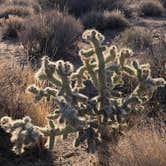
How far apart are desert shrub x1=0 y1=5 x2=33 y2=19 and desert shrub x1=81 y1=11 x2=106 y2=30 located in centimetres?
205

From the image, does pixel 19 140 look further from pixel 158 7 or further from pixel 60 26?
pixel 158 7

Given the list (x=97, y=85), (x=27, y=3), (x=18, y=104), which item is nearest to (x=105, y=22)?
(x=27, y=3)

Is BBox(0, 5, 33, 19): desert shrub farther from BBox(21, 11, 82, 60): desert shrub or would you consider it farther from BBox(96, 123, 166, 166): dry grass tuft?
BBox(96, 123, 166, 166): dry grass tuft

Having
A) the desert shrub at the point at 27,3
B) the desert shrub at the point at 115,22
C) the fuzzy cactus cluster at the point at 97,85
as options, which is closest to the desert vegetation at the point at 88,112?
the fuzzy cactus cluster at the point at 97,85

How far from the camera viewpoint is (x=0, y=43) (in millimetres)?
13070

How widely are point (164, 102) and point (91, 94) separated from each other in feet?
4.54

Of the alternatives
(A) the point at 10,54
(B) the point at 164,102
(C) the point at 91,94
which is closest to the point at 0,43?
(A) the point at 10,54

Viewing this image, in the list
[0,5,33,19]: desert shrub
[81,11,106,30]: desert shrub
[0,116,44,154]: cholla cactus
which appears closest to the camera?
[0,116,44,154]: cholla cactus

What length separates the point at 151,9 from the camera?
17719mm

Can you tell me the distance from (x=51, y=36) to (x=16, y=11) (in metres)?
5.27

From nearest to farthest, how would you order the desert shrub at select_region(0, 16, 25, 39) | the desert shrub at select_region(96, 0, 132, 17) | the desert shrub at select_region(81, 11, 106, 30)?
the desert shrub at select_region(0, 16, 25, 39) < the desert shrub at select_region(81, 11, 106, 30) < the desert shrub at select_region(96, 0, 132, 17)

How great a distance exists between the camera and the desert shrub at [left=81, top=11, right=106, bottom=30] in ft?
50.0

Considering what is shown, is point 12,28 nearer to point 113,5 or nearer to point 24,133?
point 113,5

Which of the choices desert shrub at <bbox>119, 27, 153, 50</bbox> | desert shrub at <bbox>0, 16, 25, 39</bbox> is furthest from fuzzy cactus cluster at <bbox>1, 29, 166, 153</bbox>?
desert shrub at <bbox>0, 16, 25, 39</bbox>
